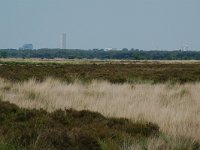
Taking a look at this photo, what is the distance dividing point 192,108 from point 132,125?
156 inches

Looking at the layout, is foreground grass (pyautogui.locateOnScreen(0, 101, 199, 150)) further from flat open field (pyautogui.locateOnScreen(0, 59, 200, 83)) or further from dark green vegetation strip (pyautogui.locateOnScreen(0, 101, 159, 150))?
flat open field (pyautogui.locateOnScreen(0, 59, 200, 83))

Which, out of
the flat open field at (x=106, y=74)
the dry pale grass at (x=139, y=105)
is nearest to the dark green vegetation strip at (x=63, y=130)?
the dry pale grass at (x=139, y=105)

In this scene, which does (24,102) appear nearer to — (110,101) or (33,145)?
(110,101)

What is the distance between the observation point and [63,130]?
8.68 meters

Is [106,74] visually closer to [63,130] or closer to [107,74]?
[107,74]

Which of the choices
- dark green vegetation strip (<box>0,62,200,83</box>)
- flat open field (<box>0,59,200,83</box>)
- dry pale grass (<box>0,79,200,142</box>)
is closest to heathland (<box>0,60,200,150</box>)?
dry pale grass (<box>0,79,200,142</box>)

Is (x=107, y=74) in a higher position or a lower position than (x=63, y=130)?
lower

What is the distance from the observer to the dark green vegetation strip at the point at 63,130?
797cm

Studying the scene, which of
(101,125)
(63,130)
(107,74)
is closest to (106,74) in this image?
(107,74)

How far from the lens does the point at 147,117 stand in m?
11.3

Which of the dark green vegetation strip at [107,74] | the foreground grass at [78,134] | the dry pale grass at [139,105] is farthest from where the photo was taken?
the dark green vegetation strip at [107,74]

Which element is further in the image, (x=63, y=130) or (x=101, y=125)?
(x=101, y=125)

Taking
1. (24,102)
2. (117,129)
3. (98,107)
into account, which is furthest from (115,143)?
(24,102)

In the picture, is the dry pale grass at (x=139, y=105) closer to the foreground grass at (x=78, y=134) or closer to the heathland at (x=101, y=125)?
the heathland at (x=101, y=125)
